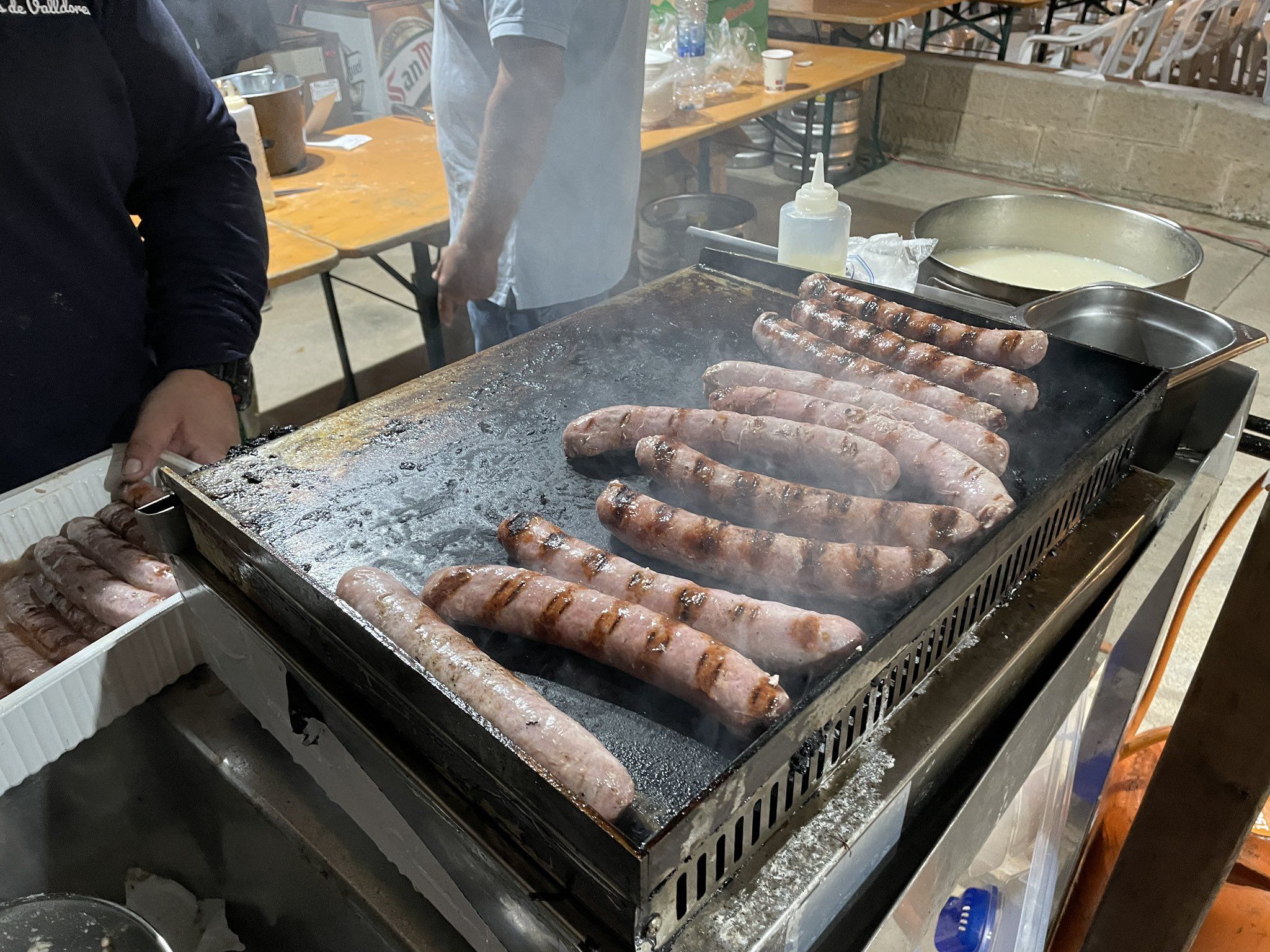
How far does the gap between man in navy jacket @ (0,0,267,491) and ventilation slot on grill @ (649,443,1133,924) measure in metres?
1.78

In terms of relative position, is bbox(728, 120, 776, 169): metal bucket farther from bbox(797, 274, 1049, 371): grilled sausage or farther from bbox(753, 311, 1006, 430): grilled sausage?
bbox(753, 311, 1006, 430): grilled sausage

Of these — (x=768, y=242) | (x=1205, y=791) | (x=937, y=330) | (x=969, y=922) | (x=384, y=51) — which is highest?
(x=384, y=51)

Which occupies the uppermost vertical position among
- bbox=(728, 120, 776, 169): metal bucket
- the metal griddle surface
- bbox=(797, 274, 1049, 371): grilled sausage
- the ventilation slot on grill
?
bbox=(797, 274, 1049, 371): grilled sausage

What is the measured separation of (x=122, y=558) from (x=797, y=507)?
→ 5.05ft

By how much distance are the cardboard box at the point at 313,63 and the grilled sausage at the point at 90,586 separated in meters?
3.77

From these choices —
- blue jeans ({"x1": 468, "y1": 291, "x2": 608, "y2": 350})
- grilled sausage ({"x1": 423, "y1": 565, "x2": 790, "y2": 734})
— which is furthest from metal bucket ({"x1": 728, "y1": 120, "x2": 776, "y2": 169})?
grilled sausage ({"x1": 423, "y1": 565, "x2": 790, "y2": 734})

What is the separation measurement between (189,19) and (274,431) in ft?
12.1

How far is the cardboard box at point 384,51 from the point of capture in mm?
5746

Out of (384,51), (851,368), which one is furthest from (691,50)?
(851,368)

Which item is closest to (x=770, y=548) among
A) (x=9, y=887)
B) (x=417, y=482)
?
(x=417, y=482)

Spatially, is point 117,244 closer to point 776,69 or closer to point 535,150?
point 535,150

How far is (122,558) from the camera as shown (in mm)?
1923

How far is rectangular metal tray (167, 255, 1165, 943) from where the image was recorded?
1074 millimetres

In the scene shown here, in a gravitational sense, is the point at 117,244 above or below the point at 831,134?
above
